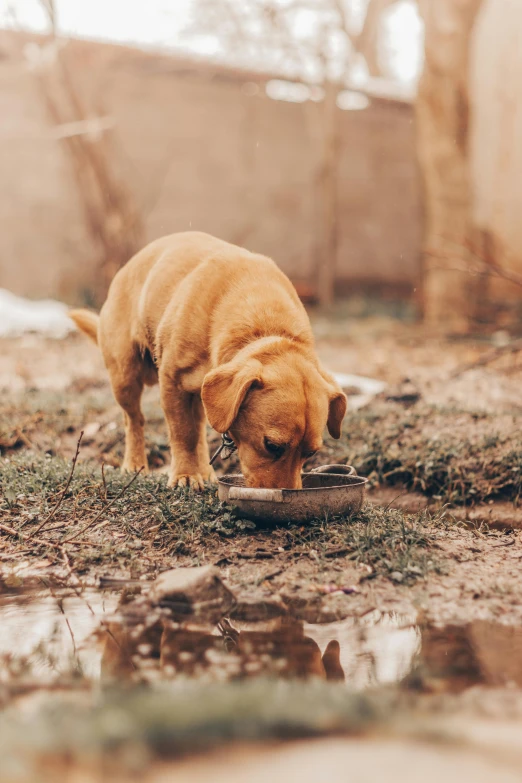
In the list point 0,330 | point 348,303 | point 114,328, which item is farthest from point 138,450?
point 348,303

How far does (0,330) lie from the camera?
1085cm

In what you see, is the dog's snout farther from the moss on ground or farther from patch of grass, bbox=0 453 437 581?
the moss on ground

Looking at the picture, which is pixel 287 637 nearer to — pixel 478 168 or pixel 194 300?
pixel 194 300

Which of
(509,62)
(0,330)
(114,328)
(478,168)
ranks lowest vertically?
(0,330)

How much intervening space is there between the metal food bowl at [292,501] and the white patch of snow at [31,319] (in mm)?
7330

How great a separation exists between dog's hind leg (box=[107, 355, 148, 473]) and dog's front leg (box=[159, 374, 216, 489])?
0.52 meters

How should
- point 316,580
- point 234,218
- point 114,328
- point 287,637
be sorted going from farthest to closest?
point 234,218 → point 114,328 → point 316,580 → point 287,637

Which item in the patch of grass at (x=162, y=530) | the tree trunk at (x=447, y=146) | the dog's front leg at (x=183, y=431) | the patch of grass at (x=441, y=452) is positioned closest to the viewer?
the patch of grass at (x=162, y=530)

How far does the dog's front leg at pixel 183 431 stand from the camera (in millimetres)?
4676

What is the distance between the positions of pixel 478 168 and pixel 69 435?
7.74 meters

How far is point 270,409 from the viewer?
3.87 meters

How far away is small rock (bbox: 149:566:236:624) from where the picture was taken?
3.23 metres

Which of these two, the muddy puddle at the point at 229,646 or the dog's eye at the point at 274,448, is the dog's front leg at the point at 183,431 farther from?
the muddy puddle at the point at 229,646

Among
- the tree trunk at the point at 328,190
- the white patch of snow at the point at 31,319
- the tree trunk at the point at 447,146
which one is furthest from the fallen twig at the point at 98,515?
the tree trunk at the point at 328,190
